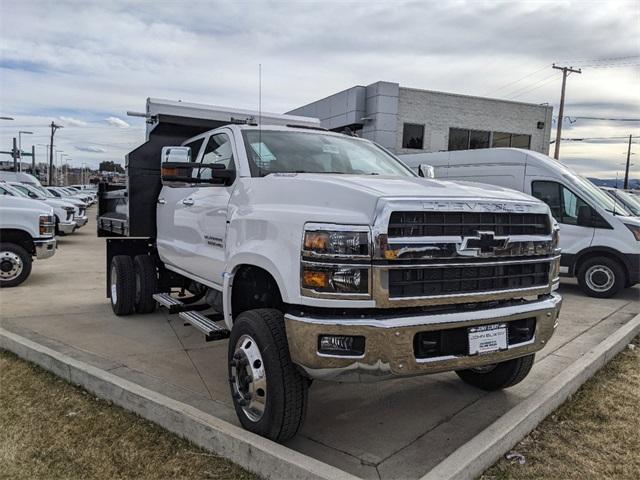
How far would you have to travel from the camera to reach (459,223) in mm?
3248

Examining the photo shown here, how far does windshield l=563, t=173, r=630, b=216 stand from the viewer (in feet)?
31.4

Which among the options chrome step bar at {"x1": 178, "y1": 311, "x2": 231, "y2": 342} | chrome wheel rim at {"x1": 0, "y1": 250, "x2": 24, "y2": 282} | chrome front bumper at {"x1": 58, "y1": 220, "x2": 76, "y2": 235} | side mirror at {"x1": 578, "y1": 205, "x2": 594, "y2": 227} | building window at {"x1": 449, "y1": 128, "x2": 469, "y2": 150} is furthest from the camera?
building window at {"x1": 449, "y1": 128, "x2": 469, "y2": 150}

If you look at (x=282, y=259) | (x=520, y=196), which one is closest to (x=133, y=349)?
(x=282, y=259)

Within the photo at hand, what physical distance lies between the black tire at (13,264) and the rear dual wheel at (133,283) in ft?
9.86

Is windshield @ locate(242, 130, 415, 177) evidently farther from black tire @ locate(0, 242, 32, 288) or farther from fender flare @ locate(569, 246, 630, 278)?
black tire @ locate(0, 242, 32, 288)

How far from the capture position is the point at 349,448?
3564 millimetres

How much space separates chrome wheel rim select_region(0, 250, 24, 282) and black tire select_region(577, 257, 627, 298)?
9.33 meters

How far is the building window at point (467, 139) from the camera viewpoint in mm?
24609

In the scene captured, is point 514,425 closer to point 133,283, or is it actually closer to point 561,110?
point 133,283

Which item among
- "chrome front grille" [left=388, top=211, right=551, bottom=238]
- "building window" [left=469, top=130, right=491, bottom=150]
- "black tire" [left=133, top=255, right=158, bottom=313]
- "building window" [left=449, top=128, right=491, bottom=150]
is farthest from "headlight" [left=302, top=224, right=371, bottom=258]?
"building window" [left=469, top=130, right=491, bottom=150]

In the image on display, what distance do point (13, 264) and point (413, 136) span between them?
17.8 m

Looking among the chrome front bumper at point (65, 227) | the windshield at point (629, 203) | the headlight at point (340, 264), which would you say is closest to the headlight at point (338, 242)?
the headlight at point (340, 264)

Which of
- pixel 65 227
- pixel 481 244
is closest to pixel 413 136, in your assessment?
pixel 65 227

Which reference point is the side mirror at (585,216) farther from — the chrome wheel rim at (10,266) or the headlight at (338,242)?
the chrome wheel rim at (10,266)
